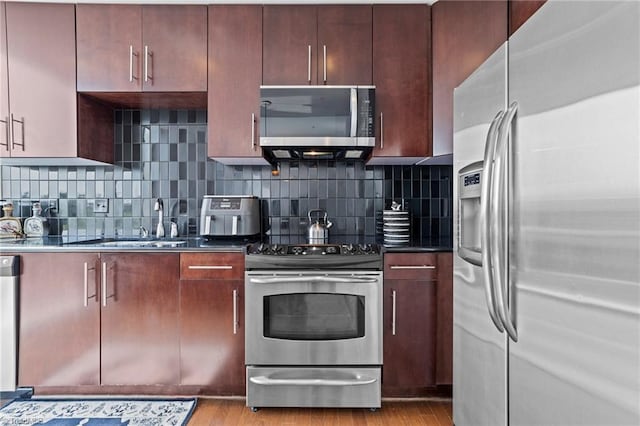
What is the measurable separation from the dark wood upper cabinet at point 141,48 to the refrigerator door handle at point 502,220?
1792 mm

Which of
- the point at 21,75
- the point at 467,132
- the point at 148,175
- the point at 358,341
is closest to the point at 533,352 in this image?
the point at 467,132

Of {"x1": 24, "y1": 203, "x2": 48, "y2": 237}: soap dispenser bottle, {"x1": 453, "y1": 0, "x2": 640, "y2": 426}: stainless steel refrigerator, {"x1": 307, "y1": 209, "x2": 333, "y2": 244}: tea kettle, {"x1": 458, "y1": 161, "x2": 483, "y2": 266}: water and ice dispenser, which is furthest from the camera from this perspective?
{"x1": 24, "y1": 203, "x2": 48, "y2": 237}: soap dispenser bottle

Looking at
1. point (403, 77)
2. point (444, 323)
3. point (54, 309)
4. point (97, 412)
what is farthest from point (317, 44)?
point (97, 412)

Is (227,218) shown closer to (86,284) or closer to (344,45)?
(86,284)

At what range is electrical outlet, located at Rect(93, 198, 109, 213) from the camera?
8.93 feet

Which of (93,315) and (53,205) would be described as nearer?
(93,315)

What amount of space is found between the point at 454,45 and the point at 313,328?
1725 millimetres

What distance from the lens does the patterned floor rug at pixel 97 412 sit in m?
1.98

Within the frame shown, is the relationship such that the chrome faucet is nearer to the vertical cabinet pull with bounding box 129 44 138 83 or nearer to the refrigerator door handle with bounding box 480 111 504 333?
the vertical cabinet pull with bounding box 129 44 138 83

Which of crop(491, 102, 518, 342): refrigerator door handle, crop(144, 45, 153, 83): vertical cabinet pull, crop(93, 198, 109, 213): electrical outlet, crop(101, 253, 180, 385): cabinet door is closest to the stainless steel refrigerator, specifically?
crop(491, 102, 518, 342): refrigerator door handle

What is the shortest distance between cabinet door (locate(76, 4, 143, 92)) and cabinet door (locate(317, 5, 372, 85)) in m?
1.07

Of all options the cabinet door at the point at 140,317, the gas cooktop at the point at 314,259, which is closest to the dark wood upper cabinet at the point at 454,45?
the gas cooktop at the point at 314,259

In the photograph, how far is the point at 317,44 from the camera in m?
2.31

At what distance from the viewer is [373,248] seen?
2.18 meters
